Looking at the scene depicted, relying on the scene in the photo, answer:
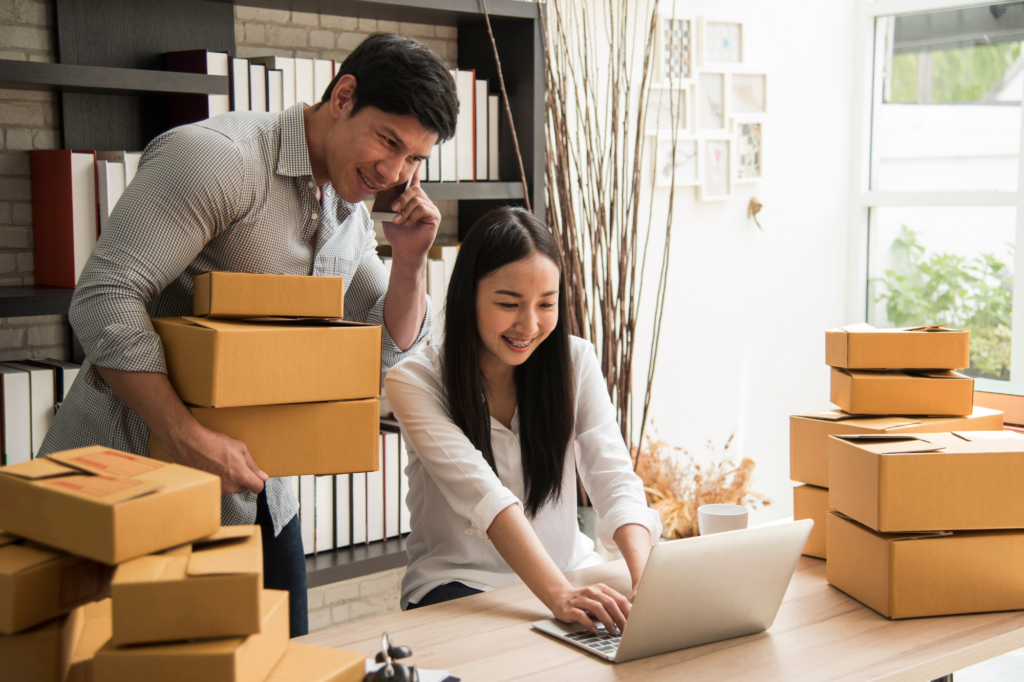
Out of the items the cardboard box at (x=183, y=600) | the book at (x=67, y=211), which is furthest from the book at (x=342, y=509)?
the cardboard box at (x=183, y=600)

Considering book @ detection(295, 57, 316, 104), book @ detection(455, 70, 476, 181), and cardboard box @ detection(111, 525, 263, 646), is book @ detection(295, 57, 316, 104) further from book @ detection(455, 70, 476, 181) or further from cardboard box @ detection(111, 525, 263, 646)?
cardboard box @ detection(111, 525, 263, 646)

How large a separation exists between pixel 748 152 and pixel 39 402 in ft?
9.16

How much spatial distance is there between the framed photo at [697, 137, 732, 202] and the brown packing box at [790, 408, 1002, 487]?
2.00m

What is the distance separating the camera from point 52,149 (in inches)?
86.7

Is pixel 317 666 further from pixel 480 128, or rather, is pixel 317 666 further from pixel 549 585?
pixel 480 128

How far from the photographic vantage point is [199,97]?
2184 mm

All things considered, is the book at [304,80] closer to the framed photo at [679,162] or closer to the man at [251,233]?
the man at [251,233]

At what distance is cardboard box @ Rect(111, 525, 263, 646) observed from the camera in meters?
0.86

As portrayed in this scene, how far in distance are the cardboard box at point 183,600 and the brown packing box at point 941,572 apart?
0.95m

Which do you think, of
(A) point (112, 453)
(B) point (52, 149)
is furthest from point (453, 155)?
(A) point (112, 453)

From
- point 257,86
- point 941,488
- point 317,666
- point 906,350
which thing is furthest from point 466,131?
point 317,666

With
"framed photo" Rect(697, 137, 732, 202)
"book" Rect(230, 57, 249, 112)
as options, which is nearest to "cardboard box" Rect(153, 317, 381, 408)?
"book" Rect(230, 57, 249, 112)

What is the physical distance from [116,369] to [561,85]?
1.73 m

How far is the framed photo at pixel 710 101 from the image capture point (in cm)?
355
